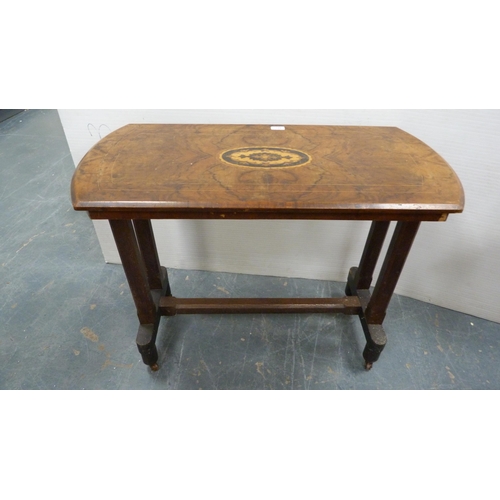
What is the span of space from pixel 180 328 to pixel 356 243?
0.98 meters

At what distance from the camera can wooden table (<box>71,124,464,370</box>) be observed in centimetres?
95

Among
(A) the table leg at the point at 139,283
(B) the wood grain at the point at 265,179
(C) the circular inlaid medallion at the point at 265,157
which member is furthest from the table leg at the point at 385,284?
(A) the table leg at the point at 139,283

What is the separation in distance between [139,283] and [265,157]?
657 millimetres

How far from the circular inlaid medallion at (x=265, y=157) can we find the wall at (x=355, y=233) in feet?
1.32

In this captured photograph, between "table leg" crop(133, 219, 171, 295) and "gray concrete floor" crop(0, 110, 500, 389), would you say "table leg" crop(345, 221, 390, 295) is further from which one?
"table leg" crop(133, 219, 171, 295)

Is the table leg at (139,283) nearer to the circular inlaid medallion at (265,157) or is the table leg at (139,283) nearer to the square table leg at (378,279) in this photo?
the circular inlaid medallion at (265,157)

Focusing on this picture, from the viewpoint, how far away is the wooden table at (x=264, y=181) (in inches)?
37.3

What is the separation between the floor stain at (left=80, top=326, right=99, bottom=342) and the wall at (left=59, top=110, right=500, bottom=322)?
485 millimetres

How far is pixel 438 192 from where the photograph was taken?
98cm

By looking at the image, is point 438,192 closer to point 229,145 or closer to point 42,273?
point 229,145

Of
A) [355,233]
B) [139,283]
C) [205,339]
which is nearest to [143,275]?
[139,283]

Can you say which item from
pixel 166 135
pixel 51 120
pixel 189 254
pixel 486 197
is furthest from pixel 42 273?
pixel 51 120

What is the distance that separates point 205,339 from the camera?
1.65 m

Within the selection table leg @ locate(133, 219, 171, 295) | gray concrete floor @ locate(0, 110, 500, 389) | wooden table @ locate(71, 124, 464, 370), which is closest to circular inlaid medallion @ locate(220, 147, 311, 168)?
wooden table @ locate(71, 124, 464, 370)
